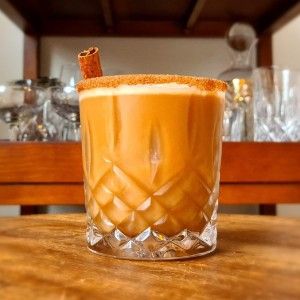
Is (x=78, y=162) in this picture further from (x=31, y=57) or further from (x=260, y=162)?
(x=31, y=57)

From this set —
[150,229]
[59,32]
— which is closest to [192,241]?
[150,229]

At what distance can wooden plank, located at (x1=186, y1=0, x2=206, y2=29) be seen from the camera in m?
1.27

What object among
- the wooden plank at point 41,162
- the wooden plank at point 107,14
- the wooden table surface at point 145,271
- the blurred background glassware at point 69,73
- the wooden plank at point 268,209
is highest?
the wooden plank at point 107,14

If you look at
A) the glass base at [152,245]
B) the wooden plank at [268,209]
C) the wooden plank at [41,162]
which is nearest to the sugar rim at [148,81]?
the glass base at [152,245]

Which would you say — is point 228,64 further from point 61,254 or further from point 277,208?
point 61,254

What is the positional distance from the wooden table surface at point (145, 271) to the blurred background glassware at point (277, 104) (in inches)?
29.3

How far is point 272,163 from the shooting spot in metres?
1.07

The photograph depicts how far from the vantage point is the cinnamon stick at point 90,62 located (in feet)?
1.35

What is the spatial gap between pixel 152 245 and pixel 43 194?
2.27ft

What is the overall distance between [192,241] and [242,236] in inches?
3.3

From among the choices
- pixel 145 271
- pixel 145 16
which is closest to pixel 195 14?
pixel 145 16

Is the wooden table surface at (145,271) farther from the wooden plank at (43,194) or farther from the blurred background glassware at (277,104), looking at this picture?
the blurred background glassware at (277,104)

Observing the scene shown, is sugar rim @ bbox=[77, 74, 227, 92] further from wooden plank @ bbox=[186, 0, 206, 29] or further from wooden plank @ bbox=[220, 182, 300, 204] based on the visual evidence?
wooden plank @ bbox=[186, 0, 206, 29]

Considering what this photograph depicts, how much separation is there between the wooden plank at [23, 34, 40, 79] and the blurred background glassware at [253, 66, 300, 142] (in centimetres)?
61
